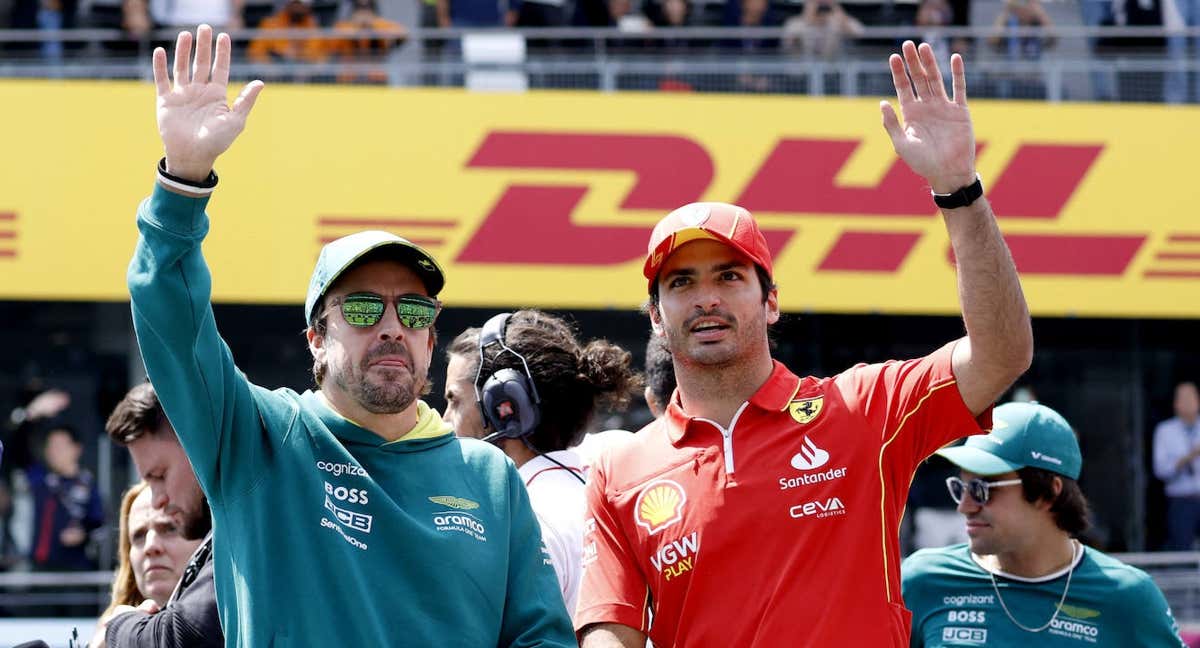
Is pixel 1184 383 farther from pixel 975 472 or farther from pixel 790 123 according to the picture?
pixel 975 472

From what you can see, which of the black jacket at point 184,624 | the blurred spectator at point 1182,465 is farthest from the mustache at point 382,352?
the blurred spectator at point 1182,465

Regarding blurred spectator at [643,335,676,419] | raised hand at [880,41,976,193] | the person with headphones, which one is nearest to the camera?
raised hand at [880,41,976,193]

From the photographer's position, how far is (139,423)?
14.1ft

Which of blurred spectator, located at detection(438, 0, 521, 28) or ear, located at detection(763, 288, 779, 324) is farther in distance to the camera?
blurred spectator, located at detection(438, 0, 521, 28)

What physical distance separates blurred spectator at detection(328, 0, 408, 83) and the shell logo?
827 cm

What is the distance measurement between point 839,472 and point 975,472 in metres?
1.50

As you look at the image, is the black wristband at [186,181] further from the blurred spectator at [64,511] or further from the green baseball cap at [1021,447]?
the blurred spectator at [64,511]

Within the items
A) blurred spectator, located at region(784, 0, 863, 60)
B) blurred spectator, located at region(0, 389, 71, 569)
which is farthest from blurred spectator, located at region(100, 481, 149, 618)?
blurred spectator, located at region(784, 0, 863, 60)

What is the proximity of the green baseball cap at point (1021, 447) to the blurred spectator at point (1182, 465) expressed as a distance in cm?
684

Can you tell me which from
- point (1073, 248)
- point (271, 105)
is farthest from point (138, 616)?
point (1073, 248)

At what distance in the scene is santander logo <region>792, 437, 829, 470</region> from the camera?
358 cm

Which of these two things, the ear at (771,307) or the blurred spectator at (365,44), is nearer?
the ear at (771,307)

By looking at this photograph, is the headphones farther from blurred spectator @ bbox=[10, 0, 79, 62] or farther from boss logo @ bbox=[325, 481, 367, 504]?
blurred spectator @ bbox=[10, 0, 79, 62]

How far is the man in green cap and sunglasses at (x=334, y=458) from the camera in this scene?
119 inches
